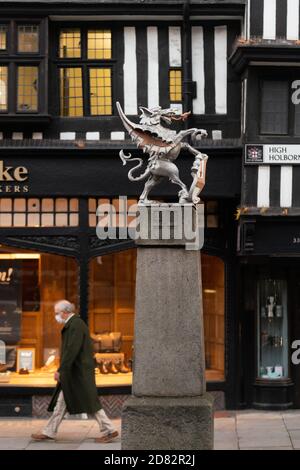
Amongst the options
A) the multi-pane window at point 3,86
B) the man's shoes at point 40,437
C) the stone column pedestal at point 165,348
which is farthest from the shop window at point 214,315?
the stone column pedestal at point 165,348

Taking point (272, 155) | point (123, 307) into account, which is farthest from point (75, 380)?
point (272, 155)

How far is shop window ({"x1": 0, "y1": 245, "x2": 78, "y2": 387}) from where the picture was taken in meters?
14.9

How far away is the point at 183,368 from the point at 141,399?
0.55 meters

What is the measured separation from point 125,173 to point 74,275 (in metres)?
1.91

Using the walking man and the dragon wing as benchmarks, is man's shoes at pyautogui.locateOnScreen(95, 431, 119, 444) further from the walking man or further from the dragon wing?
the dragon wing

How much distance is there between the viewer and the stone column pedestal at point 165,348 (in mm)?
9289

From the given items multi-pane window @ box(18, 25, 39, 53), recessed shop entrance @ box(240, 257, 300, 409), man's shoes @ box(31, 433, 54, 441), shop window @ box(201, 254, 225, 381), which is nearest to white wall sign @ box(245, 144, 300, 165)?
recessed shop entrance @ box(240, 257, 300, 409)

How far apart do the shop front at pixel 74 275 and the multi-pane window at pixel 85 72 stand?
1.03 m

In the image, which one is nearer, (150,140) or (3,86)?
(150,140)

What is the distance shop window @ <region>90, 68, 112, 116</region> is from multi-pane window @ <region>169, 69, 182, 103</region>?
103 cm

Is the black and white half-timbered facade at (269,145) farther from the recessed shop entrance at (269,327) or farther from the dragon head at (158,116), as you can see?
the dragon head at (158,116)

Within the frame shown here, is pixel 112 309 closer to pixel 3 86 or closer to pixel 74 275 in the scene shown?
pixel 74 275

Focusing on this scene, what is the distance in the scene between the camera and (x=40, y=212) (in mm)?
14742

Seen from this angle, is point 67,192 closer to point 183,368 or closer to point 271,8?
point 271,8
